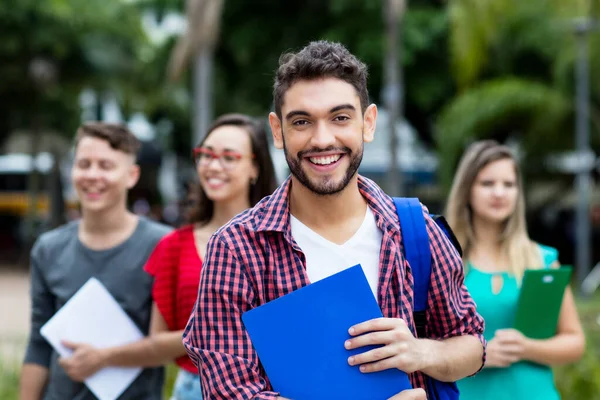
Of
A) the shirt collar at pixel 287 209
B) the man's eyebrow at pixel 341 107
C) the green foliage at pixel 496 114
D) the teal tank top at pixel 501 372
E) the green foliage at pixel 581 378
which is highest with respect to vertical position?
the green foliage at pixel 496 114

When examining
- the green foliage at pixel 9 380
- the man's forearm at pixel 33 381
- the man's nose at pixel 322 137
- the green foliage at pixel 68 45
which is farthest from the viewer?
the green foliage at pixel 68 45

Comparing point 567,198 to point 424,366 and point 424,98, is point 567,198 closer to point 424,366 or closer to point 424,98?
point 424,98

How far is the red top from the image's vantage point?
3.24 metres

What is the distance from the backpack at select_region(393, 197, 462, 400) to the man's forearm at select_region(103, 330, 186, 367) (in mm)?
1266

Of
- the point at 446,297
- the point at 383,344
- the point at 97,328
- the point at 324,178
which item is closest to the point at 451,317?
the point at 446,297

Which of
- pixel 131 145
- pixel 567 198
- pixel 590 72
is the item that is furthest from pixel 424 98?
pixel 131 145

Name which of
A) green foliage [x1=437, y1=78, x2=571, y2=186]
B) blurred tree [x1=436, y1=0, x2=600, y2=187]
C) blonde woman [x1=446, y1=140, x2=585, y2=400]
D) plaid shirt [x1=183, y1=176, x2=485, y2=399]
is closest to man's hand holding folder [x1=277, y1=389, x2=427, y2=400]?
plaid shirt [x1=183, y1=176, x2=485, y2=399]

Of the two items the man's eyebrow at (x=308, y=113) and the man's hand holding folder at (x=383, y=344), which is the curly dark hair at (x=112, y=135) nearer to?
the man's eyebrow at (x=308, y=113)

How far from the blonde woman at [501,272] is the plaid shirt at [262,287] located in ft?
4.18

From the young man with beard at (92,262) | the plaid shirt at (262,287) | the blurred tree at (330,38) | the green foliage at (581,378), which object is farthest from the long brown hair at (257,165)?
the blurred tree at (330,38)

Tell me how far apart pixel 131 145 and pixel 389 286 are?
1.85 metres

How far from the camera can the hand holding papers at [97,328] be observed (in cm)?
336

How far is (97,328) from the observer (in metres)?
3.40

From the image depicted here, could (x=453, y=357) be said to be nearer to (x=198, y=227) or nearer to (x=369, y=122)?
(x=369, y=122)
